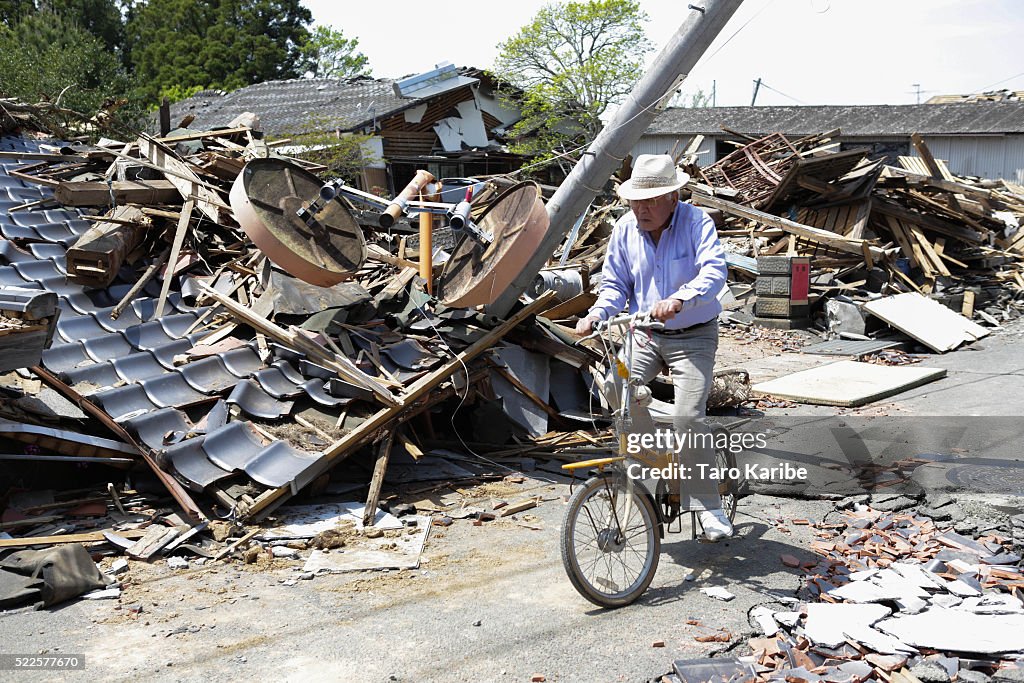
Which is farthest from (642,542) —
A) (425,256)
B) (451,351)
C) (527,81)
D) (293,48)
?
(293,48)

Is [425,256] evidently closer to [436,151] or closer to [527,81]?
[436,151]

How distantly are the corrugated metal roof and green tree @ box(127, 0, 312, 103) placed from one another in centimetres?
2327

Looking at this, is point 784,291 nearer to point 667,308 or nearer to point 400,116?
point 667,308

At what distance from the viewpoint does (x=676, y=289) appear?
5.34 metres

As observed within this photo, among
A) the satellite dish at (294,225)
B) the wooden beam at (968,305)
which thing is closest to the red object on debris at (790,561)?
the satellite dish at (294,225)

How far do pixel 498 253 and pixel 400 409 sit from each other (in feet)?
4.99

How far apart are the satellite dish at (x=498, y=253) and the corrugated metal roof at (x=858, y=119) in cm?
3515

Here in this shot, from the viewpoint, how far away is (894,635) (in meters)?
4.25

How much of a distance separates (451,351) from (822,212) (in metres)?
13.2

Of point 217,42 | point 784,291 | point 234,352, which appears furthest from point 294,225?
point 217,42

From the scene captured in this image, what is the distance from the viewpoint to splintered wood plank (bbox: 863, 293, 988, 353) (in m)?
14.1

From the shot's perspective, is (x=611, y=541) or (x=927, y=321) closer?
(x=611, y=541)

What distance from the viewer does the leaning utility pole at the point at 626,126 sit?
7.04m

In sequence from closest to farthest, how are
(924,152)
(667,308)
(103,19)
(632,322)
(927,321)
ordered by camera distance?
(667,308)
(632,322)
(927,321)
(924,152)
(103,19)
